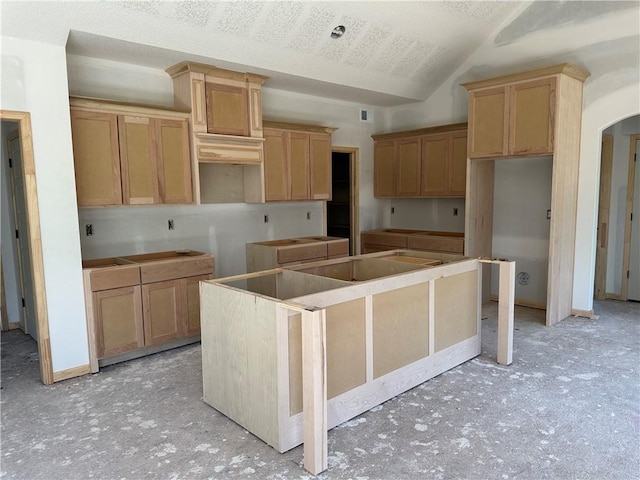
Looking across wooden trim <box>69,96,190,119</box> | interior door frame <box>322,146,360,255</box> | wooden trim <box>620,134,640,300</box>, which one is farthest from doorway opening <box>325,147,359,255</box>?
wooden trim <box>620,134,640,300</box>

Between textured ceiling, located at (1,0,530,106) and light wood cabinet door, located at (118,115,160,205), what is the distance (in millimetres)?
664

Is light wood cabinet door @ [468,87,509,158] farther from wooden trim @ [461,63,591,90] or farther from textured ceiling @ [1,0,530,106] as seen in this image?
textured ceiling @ [1,0,530,106]

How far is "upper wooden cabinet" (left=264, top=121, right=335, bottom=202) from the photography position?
5273mm

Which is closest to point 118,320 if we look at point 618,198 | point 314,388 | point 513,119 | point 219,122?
point 219,122

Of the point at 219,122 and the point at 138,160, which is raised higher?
the point at 219,122

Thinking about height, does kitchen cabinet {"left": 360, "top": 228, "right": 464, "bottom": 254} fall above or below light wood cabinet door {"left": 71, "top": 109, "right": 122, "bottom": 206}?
below

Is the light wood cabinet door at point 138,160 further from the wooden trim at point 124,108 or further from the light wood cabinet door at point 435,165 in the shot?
the light wood cabinet door at point 435,165

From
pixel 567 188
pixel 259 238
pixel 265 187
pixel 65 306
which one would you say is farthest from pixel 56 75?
pixel 567 188

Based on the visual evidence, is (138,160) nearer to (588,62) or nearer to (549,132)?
(549,132)

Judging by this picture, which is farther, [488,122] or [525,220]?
[525,220]

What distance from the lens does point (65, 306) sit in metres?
3.62

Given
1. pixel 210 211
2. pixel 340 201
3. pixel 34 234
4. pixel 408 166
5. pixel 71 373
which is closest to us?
pixel 34 234

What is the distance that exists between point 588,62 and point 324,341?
463 cm

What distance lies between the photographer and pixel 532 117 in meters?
4.71
